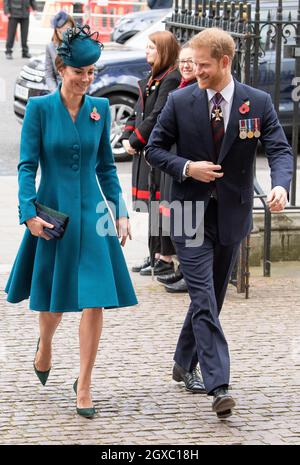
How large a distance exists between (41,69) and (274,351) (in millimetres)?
8698

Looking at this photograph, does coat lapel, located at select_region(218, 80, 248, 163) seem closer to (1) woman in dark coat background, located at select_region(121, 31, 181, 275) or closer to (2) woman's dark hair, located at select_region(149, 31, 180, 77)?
(1) woman in dark coat background, located at select_region(121, 31, 181, 275)

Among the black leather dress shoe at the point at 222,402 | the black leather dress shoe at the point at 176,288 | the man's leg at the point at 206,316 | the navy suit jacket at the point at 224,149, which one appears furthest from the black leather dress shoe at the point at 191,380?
the black leather dress shoe at the point at 176,288

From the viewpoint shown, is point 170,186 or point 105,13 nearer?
point 170,186

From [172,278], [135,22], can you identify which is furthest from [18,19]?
[172,278]

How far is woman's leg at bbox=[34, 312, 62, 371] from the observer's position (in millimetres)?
6258

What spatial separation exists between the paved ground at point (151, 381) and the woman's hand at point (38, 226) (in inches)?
35.3

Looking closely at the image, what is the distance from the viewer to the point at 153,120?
8.80 meters

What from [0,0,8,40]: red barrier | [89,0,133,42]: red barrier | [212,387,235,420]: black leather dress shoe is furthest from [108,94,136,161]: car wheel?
[0,0,8,40]: red barrier

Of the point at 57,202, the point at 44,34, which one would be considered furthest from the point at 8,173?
the point at 44,34

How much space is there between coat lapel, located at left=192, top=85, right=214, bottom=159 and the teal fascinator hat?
0.56 meters

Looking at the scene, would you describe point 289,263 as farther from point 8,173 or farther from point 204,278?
point 8,173

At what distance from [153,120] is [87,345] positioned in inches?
120

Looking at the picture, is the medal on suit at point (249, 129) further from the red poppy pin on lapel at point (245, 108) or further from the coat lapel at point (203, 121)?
the coat lapel at point (203, 121)

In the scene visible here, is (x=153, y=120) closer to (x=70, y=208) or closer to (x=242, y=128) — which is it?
(x=242, y=128)
